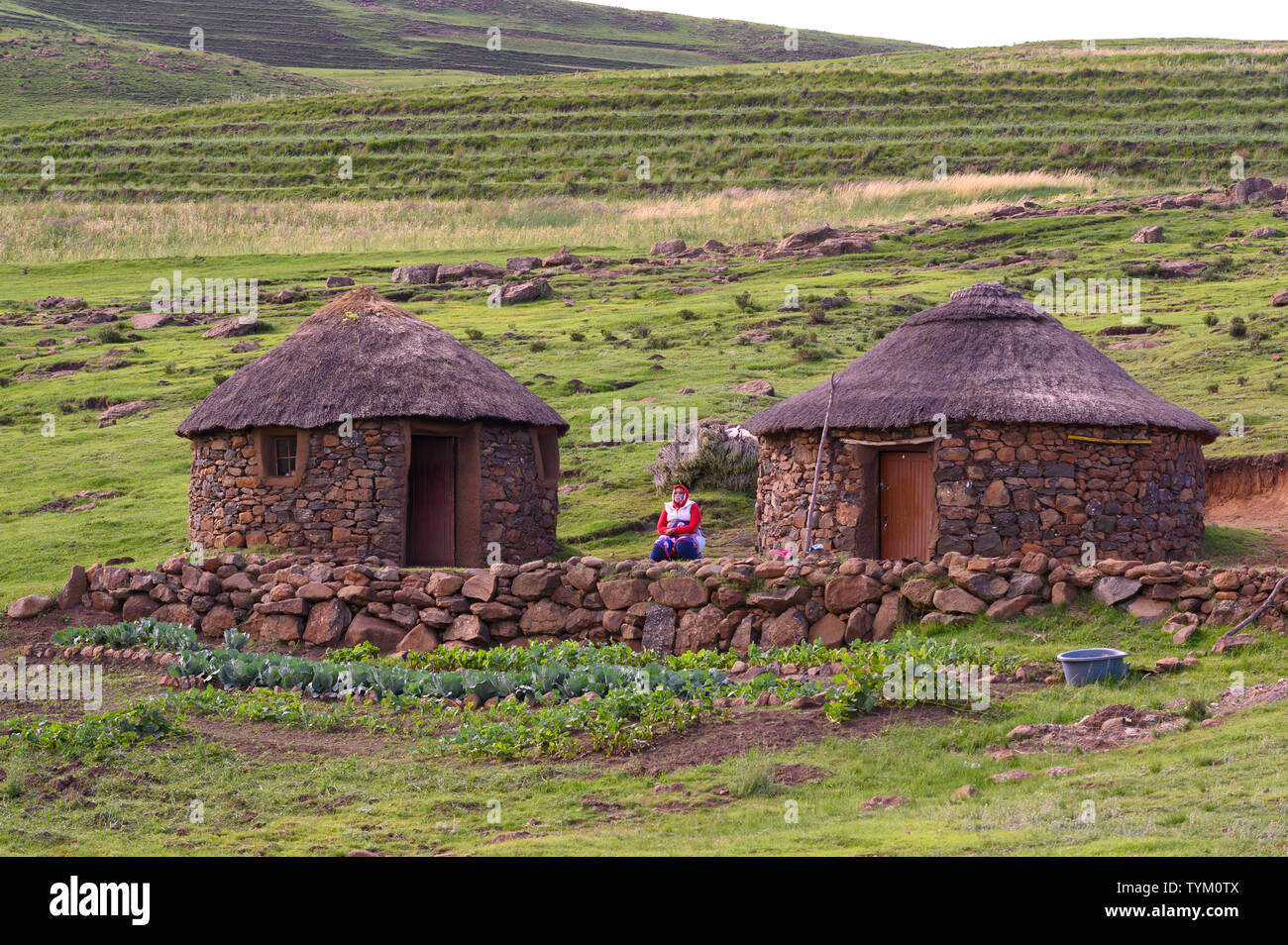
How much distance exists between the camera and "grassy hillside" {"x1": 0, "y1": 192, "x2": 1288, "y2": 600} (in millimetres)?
22609

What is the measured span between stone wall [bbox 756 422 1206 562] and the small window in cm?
704

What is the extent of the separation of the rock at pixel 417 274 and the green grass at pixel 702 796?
31.6 m

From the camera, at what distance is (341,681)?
11.7 meters

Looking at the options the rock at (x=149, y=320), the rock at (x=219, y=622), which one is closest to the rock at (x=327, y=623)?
the rock at (x=219, y=622)

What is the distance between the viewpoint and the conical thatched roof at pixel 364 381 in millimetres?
18656

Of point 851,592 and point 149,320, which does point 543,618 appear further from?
point 149,320

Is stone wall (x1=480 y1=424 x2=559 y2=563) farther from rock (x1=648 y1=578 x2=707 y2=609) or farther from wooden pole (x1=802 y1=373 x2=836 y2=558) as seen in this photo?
rock (x1=648 y1=578 x2=707 y2=609)

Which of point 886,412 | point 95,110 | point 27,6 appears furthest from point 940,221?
point 27,6

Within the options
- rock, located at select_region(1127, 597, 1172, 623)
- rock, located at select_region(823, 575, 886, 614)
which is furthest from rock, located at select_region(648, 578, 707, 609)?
rock, located at select_region(1127, 597, 1172, 623)

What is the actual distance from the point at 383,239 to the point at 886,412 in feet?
113

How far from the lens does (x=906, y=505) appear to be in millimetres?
17797

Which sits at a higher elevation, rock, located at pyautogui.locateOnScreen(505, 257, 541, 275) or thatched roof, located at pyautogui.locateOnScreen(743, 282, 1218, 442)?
rock, located at pyautogui.locateOnScreen(505, 257, 541, 275)

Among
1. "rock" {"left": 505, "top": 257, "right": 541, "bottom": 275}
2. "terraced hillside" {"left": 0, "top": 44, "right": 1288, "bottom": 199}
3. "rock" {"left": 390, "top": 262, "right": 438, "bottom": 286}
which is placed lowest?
"rock" {"left": 390, "top": 262, "right": 438, "bottom": 286}
